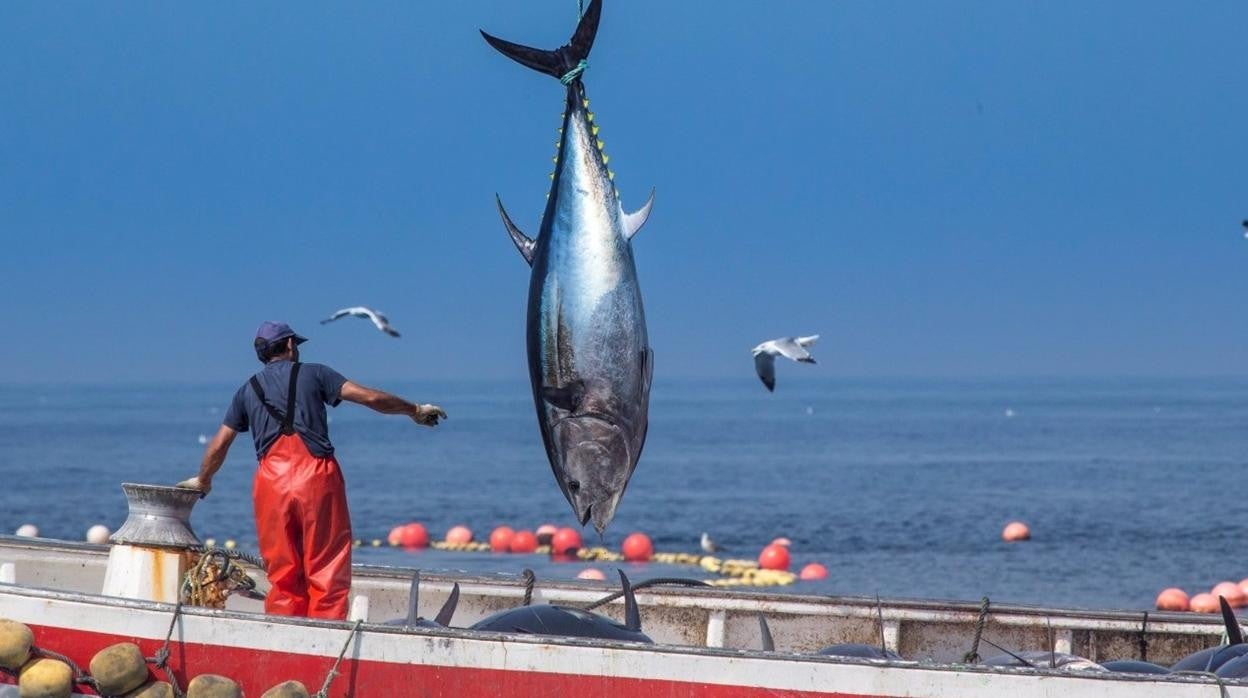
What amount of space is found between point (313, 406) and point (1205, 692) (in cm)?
433

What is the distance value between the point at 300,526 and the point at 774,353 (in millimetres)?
8529

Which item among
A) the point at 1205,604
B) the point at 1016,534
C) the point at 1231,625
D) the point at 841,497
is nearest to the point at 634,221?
the point at 1231,625

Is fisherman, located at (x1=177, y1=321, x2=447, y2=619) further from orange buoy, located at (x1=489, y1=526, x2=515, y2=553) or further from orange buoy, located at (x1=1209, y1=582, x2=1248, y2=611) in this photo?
orange buoy, located at (x1=489, y1=526, x2=515, y2=553)

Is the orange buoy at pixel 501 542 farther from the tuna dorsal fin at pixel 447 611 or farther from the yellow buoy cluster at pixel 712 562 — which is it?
the tuna dorsal fin at pixel 447 611

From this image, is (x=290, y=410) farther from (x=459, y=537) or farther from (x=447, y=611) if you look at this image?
(x=459, y=537)

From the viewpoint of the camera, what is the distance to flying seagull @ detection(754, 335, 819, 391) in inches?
601

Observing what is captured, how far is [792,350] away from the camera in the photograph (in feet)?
50.8

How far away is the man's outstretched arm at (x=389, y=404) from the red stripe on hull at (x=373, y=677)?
3.78 ft

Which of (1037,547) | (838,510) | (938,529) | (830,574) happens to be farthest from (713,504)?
(830,574)

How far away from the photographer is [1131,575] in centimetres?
2927

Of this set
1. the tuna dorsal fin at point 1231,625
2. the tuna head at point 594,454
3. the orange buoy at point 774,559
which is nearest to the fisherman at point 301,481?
the tuna head at point 594,454

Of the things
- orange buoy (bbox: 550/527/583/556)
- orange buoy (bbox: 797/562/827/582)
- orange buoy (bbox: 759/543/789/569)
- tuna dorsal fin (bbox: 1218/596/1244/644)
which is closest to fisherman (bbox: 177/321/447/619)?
tuna dorsal fin (bbox: 1218/596/1244/644)

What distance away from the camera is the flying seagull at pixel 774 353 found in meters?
15.3

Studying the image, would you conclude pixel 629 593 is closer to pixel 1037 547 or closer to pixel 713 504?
pixel 1037 547
